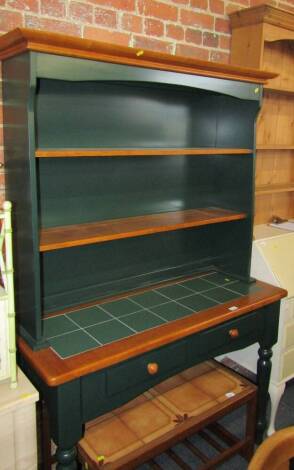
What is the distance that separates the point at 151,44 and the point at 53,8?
51 cm

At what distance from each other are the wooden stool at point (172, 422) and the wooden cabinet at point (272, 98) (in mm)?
1102

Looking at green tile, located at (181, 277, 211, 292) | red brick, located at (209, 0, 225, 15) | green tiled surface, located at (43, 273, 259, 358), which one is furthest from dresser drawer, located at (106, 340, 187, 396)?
red brick, located at (209, 0, 225, 15)

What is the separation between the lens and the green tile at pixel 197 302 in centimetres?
191

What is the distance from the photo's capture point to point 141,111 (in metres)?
2.02

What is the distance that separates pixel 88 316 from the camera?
1.81m

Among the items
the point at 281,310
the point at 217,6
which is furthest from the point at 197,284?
the point at 217,6

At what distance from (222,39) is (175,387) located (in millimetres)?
1822

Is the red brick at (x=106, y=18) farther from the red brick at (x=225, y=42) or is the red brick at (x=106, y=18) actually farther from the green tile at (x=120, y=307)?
the green tile at (x=120, y=307)

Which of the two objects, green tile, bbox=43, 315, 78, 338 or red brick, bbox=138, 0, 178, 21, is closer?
green tile, bbox=43, 315, 78, 338

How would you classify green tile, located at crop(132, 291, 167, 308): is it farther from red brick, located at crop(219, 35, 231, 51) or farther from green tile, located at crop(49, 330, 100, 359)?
red brick, located at crop(219, 35, 231, 51)

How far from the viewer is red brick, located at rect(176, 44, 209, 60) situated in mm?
2162

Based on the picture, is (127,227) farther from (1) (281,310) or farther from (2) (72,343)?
(1) (281,310)

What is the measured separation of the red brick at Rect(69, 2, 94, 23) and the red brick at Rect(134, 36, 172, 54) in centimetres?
25

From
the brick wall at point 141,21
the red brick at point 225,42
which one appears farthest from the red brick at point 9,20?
the red brick at point 225,42
